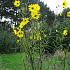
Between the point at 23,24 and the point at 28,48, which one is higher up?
the point at 23,24

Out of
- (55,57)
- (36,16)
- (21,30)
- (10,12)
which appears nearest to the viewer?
(36,16)

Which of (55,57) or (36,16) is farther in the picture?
(55,57)

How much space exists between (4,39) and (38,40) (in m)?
15.3

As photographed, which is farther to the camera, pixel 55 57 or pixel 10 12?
pixel 10 12

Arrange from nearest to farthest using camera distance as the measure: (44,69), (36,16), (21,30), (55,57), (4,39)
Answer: (36,16), (21,30), (55,57), (44,69), (4,39)

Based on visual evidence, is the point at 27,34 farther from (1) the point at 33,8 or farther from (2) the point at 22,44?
(1) the point at 33,8

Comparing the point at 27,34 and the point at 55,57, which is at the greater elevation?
the point at 27,34

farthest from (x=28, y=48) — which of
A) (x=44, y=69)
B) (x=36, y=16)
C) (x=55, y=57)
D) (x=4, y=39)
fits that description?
(x=4, y=39)

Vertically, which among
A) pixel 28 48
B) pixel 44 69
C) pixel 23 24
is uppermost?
pixel 23 24

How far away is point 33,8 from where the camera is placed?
11.9ft

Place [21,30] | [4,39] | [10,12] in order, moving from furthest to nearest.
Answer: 1. [10,12]
2. [4,39]
3. [21,30]

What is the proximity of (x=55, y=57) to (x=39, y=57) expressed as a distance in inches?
24.8

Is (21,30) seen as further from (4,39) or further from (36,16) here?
(4,39)

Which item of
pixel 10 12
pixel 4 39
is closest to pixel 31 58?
pixel 4 39
